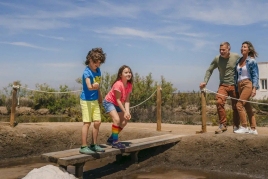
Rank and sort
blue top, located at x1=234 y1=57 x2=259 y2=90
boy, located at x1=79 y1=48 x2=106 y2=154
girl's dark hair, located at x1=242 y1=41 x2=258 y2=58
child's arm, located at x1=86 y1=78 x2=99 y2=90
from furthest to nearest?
girl's dark hair, located at x1=242 y1=41 x2=258 y2=58 < blue top, located at x1=234 y1=57 x2=259 y2=90 < boy, located at x1=79 y1=48 x2=106 y2=154 < child's arm, located at x1=86 y1=78 x2=99 y2=90

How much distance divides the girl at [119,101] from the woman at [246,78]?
2.56 metres

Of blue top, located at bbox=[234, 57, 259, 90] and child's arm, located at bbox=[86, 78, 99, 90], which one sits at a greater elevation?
blue top, located at bbox=[234, 57, 259, 90]

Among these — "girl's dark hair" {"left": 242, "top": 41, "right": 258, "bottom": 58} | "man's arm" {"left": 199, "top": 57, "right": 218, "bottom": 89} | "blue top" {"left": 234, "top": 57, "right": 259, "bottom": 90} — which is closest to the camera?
"blue top" {"left": 234, "top": 57, "right": 259, "bottom": 90}

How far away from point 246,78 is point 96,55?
3471mm

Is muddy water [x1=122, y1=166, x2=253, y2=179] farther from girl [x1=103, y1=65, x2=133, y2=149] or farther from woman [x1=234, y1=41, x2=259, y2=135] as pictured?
woman [x1=234, y1=41, x2=259, y2=135]

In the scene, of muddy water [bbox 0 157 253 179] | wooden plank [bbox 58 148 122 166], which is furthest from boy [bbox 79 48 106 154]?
muddy water [bbox 0 157 253 179]

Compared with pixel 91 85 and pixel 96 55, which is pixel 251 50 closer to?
pixel 96 55

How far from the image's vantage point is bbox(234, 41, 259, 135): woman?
7.33 m

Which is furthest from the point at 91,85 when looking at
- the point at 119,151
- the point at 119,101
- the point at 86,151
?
the point at 119,151

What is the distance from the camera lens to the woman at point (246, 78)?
7328 mm

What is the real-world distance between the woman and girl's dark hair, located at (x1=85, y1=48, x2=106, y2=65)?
326 centimetres

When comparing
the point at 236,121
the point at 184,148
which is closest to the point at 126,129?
the point at 184,148

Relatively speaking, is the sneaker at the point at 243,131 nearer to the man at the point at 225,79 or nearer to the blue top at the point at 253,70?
the man at the point at 225,79

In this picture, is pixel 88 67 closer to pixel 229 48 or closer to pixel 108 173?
pixel 108 173
